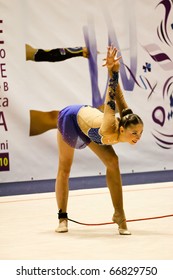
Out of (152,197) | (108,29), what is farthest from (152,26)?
(152,197)

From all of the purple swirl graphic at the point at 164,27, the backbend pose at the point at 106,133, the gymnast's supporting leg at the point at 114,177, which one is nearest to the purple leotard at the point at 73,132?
the backbend pose at the point at 106,133

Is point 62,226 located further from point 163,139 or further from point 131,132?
point 163,139

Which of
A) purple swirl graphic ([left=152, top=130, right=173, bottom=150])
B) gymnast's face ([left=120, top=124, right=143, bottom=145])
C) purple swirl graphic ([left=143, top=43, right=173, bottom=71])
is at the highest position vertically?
purple swirl graphic ([left=143, top=43, right=173, bottom=71])

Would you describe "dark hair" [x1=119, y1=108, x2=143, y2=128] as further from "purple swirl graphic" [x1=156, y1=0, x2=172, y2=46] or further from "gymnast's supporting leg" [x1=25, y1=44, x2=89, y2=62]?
"purple swirl graphic" [x1=156, y1=0, x2=172, y2=46]

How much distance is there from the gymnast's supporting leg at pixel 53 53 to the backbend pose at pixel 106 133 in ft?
7.93

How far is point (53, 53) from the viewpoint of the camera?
6.93 meters

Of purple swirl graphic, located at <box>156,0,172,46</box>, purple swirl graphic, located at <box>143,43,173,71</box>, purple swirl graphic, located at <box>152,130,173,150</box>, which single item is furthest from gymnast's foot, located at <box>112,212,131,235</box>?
purple swirl graphic, located at <box>156,0,172,46</box>

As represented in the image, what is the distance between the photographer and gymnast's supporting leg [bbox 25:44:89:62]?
6.85 meters

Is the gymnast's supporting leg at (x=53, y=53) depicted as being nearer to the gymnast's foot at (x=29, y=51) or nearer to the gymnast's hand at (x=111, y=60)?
the gymnast's foot at (x=29, y=51)

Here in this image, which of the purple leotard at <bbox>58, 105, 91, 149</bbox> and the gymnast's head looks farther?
the purple leotard at <bbox>58, 105, 91, 149</bbox>

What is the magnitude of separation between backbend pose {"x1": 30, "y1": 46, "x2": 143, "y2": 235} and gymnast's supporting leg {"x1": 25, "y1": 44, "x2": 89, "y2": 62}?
2.42m

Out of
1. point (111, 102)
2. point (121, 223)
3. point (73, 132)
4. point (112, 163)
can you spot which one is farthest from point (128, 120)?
point (121, 223)

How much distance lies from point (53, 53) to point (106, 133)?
9.89ft

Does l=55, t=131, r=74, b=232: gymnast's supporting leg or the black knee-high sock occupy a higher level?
the black knee-high sock
